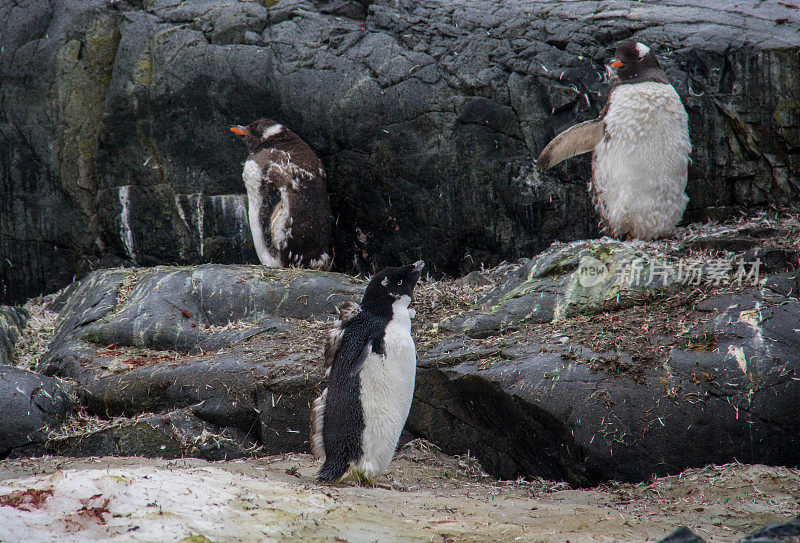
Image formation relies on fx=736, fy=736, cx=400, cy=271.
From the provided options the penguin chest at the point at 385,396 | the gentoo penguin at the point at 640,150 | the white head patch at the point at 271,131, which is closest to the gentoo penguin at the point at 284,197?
the white head patch at the point at 271,131

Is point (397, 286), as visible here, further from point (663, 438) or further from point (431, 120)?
point (431, 120)

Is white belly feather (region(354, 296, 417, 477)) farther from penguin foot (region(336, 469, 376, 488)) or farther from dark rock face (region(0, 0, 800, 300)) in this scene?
dark rock face (region(0, 0, 800, 300))

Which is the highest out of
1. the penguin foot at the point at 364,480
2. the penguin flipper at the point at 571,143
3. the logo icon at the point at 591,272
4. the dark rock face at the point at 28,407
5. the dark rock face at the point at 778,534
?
the penguin flipper at the point at 571,143

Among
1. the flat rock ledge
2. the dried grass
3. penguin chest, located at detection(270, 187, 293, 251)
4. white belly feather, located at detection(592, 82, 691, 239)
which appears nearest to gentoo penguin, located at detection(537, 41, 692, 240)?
white belly feather, located at detection(592, 82, 691, 239)

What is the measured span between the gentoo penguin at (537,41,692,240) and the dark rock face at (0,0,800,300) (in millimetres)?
816

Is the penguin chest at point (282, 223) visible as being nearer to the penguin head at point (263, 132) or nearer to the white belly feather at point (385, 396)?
the penguin head at point (263, 132)

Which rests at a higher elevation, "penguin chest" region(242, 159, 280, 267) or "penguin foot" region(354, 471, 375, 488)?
"penguin chest" region(242, 159, 280, 267)

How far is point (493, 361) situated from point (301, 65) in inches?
163

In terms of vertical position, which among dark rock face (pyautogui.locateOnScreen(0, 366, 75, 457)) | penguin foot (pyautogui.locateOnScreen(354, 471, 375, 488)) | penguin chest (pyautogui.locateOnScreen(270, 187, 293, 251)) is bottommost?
penguin foot (pyautogui.locateOnScreen(354, 471, 375, 488))

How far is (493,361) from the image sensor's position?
4461 millimetres

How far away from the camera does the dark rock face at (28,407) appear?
4.66m

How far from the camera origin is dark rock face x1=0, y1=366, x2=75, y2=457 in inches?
183

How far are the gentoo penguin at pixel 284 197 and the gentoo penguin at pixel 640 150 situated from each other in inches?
103

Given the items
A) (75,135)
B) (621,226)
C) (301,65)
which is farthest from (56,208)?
(621,226)
